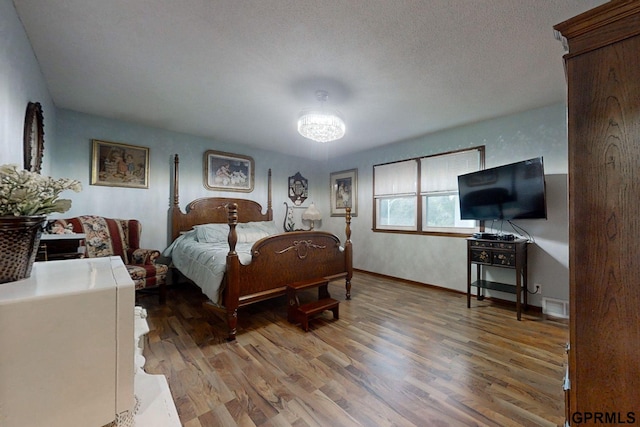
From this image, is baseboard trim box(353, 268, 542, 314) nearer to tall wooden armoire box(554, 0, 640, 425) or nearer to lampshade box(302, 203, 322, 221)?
lampshade box(302, 203, 322, 221)

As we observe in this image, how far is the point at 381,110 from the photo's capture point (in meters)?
2.96

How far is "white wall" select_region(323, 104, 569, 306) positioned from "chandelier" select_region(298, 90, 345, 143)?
199 cm

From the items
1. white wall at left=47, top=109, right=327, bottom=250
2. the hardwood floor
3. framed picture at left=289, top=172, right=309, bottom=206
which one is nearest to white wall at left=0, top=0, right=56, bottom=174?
white wall at left=47, top=109, right=327, bottom=250

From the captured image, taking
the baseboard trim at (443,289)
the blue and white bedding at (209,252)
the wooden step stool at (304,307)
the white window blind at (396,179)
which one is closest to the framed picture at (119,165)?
the blue and white bedding at (209,252)

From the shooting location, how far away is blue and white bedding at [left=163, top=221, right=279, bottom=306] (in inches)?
95.7

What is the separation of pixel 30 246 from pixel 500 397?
2324 millimetres

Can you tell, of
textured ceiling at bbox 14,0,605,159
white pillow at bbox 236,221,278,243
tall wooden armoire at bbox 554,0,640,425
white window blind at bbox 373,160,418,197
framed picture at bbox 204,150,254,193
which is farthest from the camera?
framed picture at bbox 204,150,254,193

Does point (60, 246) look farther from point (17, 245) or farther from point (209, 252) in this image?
point (17, 245)

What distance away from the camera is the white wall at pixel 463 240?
2.78 metres

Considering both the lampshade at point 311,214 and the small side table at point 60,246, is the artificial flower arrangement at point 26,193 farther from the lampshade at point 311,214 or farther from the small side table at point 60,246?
the lampshade at point 311,214

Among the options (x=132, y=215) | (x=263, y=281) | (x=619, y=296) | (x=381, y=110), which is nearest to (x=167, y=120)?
(x=132, y=215)

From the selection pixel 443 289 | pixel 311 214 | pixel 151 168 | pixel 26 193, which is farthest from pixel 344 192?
pixel 26 193

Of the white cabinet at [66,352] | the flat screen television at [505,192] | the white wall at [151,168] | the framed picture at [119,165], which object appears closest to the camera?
the white cabinet at [66,352]

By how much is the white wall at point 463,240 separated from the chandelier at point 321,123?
199 centimetres
